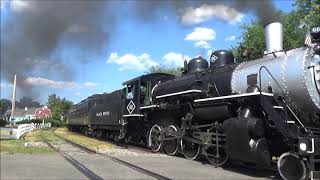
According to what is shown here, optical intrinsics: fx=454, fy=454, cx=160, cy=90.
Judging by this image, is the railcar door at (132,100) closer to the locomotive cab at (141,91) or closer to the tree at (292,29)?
the locomotive cab at (141,91)

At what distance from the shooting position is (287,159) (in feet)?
33.9

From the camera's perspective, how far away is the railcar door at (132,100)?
20625 mm

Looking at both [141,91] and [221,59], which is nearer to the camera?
[221,59]

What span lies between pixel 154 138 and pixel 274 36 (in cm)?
769

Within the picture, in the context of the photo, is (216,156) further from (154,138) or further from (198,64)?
(154,138)

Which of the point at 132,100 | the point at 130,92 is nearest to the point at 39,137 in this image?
the point at 130,92

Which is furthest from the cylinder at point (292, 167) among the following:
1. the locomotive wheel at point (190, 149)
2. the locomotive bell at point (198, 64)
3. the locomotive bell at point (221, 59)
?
the locomotive bell at point (198, 64)

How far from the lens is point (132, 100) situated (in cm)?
2125

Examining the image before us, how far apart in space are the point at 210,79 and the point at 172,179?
526 centimetres

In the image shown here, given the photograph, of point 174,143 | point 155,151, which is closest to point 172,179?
point 174,143

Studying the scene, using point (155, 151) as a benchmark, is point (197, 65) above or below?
above

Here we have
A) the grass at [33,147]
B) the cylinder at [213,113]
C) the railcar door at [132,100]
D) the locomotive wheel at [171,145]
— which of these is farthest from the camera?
the railcar door at [132,100]

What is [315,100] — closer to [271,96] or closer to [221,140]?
[271,96]

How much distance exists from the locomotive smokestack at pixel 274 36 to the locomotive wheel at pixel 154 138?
687cm
